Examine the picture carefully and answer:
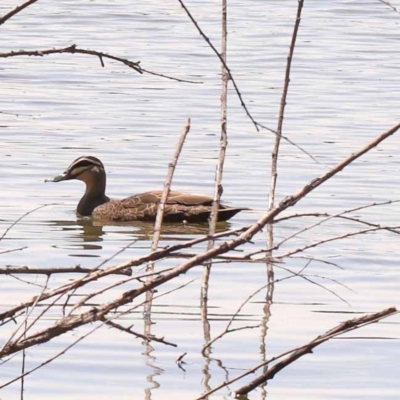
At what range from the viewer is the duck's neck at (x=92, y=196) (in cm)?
1257

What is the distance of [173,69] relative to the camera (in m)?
19.6

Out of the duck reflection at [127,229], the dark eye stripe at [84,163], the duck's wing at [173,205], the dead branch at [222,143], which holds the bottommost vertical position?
the duck reflection at [127,229]

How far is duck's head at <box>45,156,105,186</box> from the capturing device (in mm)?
12773

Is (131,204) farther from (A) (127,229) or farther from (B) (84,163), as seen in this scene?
(B) (84,163)

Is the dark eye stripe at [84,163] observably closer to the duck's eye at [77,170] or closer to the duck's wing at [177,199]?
the duck's eye at [77,170]

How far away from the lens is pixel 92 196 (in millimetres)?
12758

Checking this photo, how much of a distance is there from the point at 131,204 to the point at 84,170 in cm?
76

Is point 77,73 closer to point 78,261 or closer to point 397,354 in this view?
point 78,261

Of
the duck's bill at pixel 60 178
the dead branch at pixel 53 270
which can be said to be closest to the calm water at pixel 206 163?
the duck's bill at pixel 60 178

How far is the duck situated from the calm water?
179mm

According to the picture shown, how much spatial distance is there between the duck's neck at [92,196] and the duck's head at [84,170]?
1.2 inches

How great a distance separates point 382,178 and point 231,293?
467 centimetres

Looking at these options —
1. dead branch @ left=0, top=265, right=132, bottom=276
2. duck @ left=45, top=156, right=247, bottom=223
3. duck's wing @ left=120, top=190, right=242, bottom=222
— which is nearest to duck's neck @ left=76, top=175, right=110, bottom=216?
duck @ left=45, top=156, right=247, bottom=223

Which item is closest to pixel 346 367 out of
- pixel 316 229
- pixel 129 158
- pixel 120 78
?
pixel 316 229
